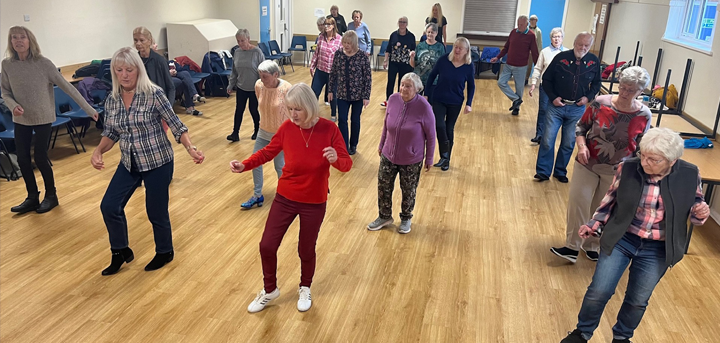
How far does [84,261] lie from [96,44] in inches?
229

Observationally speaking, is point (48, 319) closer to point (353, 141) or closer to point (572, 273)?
point (572, 273)

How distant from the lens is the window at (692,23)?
19.5ft

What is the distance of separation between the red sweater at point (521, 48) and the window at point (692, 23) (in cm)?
203

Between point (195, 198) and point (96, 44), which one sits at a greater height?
point (96, 44)

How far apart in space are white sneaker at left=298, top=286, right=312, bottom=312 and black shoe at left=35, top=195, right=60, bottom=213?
109 inches

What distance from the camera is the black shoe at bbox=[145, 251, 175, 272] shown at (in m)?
3.82

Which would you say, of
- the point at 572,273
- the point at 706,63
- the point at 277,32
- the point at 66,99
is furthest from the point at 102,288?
the point at 277,32

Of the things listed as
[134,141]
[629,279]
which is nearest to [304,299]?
[134,141]

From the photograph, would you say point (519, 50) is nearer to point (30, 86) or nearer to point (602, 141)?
point (602, 141)

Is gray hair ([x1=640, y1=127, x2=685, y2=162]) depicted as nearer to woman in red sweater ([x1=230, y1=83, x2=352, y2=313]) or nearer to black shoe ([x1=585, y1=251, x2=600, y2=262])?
woman in red sweater ([x1=230, y1=83, x2=352, y2=313])

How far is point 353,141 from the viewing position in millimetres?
6605

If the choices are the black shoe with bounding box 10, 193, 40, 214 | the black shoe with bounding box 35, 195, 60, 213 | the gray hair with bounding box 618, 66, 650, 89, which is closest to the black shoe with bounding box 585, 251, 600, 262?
the gray hair with bounding box 618, 66, 650, 89

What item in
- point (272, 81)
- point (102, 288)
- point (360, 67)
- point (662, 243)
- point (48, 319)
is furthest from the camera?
point (360, 67)

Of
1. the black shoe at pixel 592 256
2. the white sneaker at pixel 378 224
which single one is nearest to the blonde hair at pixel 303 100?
the white sneaker at pixel 378 224
